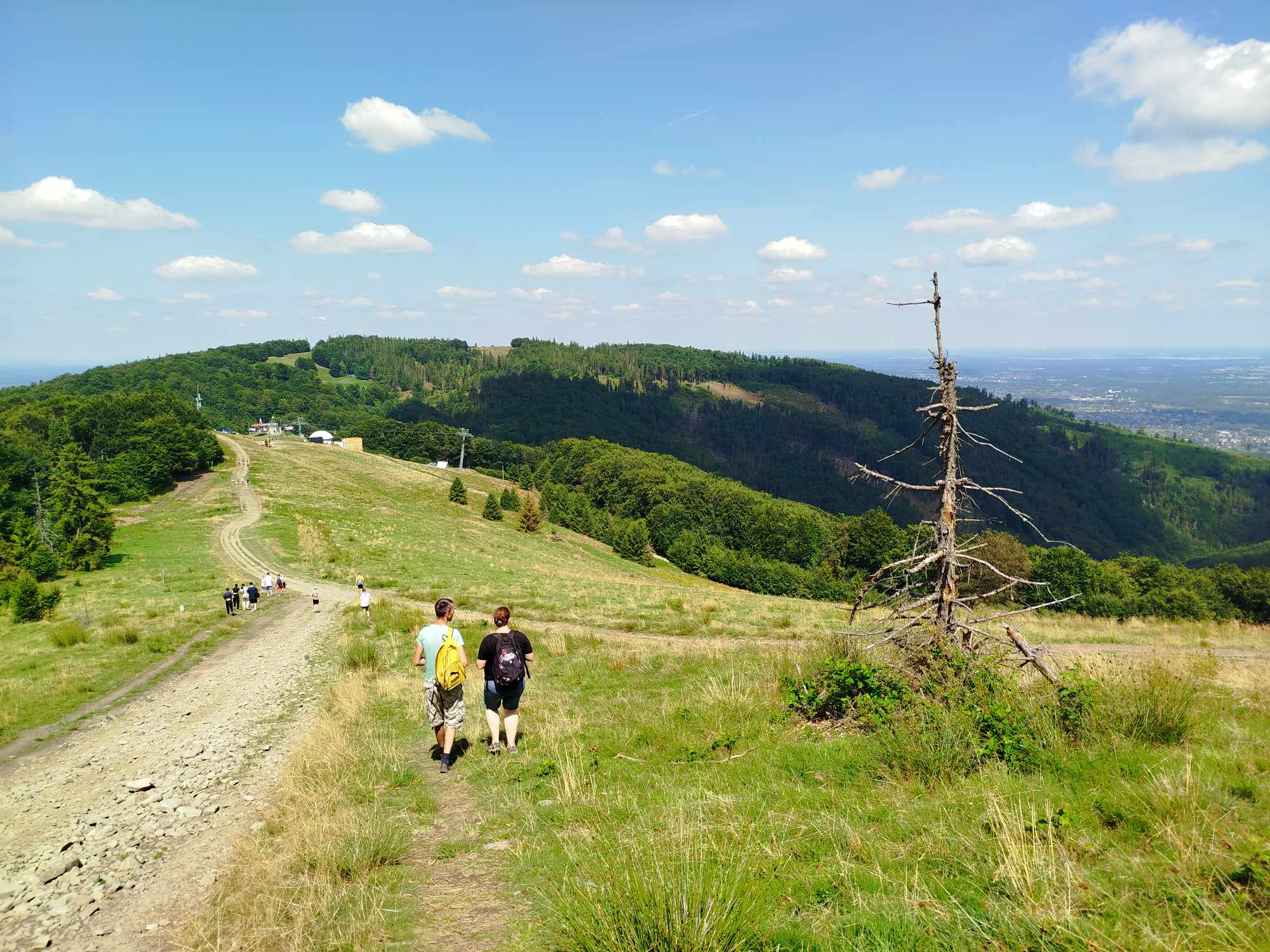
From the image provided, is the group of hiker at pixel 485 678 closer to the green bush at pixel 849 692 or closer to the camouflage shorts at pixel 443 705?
the camouflage shorts at pixel 443 705

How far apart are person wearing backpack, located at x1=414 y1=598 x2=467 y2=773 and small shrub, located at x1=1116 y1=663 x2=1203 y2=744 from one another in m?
7.50

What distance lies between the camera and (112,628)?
62.1 feet

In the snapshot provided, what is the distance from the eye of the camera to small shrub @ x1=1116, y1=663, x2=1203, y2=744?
5980 millimetres

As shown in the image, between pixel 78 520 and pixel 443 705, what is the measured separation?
136 feet

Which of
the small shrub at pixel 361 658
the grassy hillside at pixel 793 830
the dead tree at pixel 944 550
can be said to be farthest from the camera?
the small shrub at pixel 361 658

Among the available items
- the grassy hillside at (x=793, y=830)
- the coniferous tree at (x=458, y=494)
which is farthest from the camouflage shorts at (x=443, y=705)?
the coniferous tree at (x=458, y=494)

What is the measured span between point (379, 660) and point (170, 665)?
5973 millimetres

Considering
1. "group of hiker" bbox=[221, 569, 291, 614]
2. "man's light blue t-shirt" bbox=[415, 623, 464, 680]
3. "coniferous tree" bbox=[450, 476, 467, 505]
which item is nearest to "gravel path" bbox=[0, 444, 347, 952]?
"man's light blue t-shirt" bbox=[415, 623, 464, 680]

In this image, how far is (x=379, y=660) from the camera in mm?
14227

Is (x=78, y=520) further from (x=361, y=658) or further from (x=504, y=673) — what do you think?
(x=504, y=673)

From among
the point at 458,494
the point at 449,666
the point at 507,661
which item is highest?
the point at 507,661

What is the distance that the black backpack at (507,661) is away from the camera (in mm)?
7871

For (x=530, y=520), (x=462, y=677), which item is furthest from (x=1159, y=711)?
(x=530, y=520)

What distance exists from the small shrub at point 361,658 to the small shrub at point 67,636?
29.8ft
